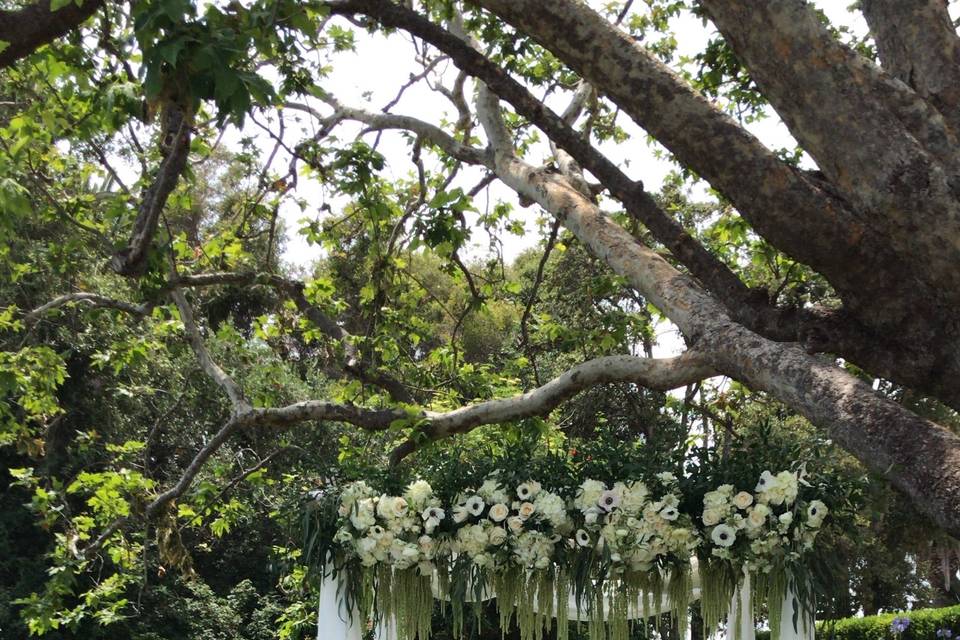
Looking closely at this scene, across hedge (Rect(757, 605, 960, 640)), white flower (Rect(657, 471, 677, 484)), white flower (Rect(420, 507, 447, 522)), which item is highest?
white flower (Rect(657, 471, 677, 484))

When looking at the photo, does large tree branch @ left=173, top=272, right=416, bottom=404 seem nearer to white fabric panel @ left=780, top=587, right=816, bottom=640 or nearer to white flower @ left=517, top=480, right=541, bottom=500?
white flower @ left=517, top=480, right=541, bottom=500

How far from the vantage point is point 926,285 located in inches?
93.4

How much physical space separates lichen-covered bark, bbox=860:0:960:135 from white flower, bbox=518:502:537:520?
176 cm

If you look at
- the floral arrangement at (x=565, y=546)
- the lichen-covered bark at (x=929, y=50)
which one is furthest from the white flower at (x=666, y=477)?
the lichen-covered bark at (x=929, y=50)

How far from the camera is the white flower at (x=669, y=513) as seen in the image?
3.29 m

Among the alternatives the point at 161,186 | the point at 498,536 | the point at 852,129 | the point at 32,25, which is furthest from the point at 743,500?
the point at 32,25

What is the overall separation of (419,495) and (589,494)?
63 centimetres

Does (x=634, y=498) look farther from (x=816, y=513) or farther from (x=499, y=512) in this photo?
(x=816, y=513)

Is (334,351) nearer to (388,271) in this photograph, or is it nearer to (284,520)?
(388,271)

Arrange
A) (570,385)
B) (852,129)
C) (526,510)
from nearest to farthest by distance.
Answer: (852,129) → (526,510) → (570,385)

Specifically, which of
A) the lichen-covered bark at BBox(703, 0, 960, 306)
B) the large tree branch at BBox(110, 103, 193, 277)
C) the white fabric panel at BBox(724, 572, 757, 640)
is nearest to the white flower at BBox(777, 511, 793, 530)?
the white fabric panel at BBox(724, 572, 757, 640)

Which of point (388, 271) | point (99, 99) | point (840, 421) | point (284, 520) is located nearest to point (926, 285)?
point (840, 421)

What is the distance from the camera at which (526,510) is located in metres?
3.45

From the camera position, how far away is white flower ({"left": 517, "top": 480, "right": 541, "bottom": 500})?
3.51 m
